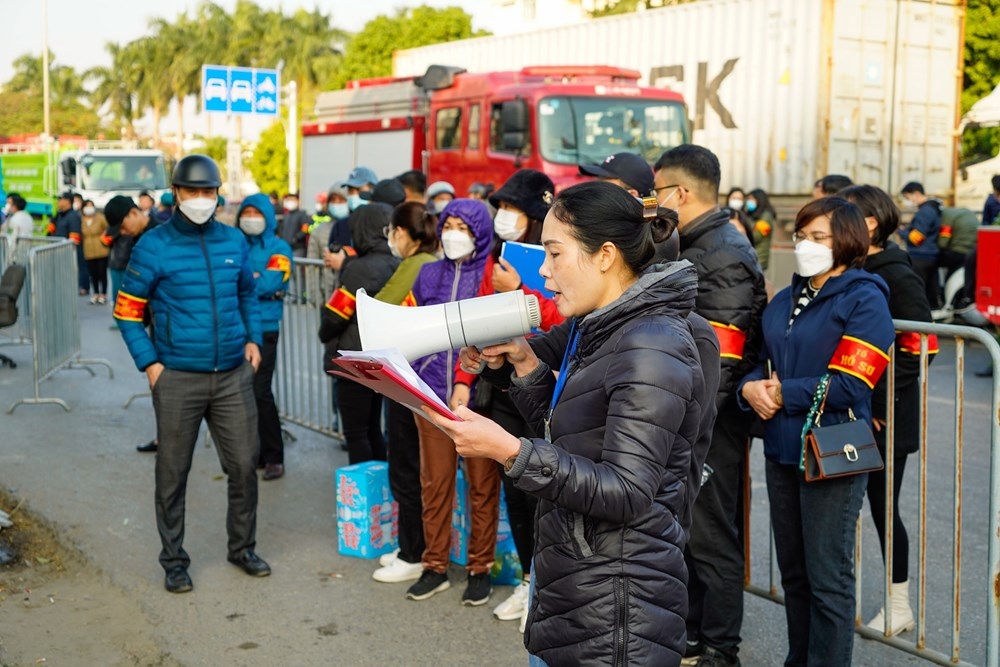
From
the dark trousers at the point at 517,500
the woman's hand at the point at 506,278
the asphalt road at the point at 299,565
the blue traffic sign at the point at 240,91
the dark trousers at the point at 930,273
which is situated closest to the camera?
the woman's hand at the point at 506,278

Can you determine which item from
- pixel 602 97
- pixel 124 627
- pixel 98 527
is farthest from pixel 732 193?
pixel 124 627

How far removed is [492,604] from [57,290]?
286 inches

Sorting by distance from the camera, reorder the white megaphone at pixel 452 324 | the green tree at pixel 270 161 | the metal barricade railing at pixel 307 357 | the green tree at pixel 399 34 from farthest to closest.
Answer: the green tree at pixel 270 161 < the green tree at pixel 399 34 < the metal barricade railing at pixel 307 357 < the white megaphone at pixel 452 324

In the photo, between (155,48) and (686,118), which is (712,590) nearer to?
(686,118)

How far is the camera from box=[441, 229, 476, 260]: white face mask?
5016mm

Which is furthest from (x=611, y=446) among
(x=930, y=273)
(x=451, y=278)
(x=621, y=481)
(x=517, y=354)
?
(x=930, y=273)

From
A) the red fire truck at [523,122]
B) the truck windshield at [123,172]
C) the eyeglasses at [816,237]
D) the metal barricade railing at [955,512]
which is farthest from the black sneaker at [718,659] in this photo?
the truck windshield at [123,172]

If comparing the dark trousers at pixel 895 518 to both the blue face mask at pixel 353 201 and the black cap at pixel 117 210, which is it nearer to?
the blue face mask at pixel 353 201

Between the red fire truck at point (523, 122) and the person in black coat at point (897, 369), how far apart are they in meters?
8.78

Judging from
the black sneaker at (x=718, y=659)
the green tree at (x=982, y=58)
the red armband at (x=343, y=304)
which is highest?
the green tree at (x=982, y=58)

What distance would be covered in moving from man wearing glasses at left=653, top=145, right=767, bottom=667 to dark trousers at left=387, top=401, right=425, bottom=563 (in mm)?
1622

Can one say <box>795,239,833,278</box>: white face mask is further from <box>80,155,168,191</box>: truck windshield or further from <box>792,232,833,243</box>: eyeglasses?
<box>80,155,168,191</box>: truck windshield

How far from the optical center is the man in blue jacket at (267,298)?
7.60 metres

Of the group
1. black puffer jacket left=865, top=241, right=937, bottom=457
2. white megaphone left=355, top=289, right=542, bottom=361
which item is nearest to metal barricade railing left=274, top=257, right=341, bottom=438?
black puffer jacket left=865, top=241, right=937, bottom=457
